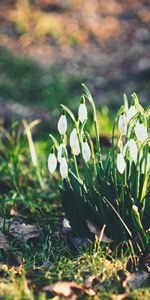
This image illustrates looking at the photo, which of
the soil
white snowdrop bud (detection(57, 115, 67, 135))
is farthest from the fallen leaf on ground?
the soil

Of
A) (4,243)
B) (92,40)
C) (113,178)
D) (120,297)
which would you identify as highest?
(92,40)

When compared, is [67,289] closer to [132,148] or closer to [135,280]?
[135,280]

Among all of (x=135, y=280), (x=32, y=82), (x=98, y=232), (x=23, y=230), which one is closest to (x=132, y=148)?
(x=98, y=232)

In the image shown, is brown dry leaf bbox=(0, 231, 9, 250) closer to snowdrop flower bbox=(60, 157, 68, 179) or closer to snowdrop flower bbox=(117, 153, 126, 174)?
snowdrop flower bbox=(60, 157, 68, 179)

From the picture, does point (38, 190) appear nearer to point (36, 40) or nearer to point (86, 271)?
point (86, 271)

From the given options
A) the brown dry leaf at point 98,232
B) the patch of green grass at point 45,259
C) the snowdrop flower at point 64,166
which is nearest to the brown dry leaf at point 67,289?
the patch of green grass at point 45,259

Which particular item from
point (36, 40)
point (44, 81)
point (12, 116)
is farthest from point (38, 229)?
point (36, 40)
